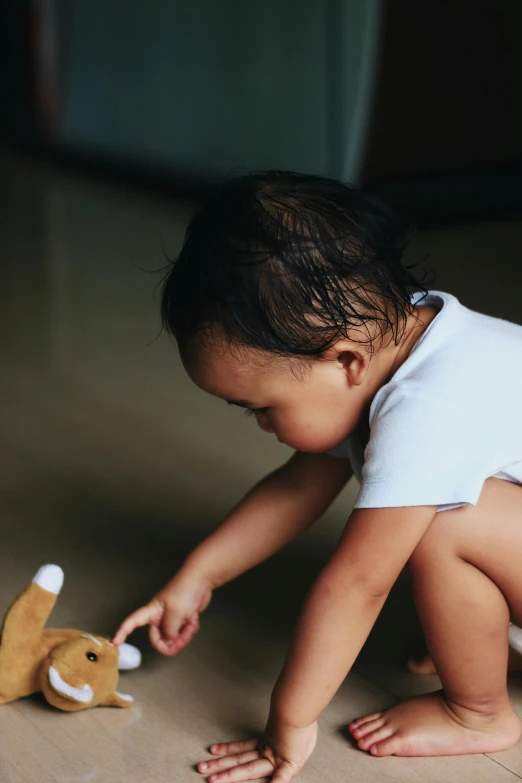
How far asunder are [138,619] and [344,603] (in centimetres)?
22

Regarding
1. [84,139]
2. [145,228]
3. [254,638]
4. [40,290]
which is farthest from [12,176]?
[254,638]

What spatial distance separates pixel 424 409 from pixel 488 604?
15 cm

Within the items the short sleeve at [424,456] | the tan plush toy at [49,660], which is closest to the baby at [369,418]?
the short sleeve at [424,456]

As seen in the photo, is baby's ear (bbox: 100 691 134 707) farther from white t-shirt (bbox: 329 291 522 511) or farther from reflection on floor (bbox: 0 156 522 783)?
white t-shirt (bbox: 329 291 522 511)

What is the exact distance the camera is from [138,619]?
84 centimetres

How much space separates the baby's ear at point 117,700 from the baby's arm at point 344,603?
16 centimetres

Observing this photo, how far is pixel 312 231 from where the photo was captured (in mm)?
715

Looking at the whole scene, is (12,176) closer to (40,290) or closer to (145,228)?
(145,228)

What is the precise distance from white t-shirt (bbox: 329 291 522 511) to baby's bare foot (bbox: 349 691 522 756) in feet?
0.59

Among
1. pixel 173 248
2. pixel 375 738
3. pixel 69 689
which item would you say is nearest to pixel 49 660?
pixel 69 689

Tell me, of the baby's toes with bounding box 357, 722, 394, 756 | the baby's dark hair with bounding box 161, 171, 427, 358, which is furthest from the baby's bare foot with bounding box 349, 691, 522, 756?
the baby's dark hair with bounding box 161, 171, 427, 358

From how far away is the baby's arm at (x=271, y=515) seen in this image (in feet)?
2.93

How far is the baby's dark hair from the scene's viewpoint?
2.30 feet

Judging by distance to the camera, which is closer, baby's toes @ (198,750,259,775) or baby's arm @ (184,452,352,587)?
baby's toes @ (198,750,259,775)
